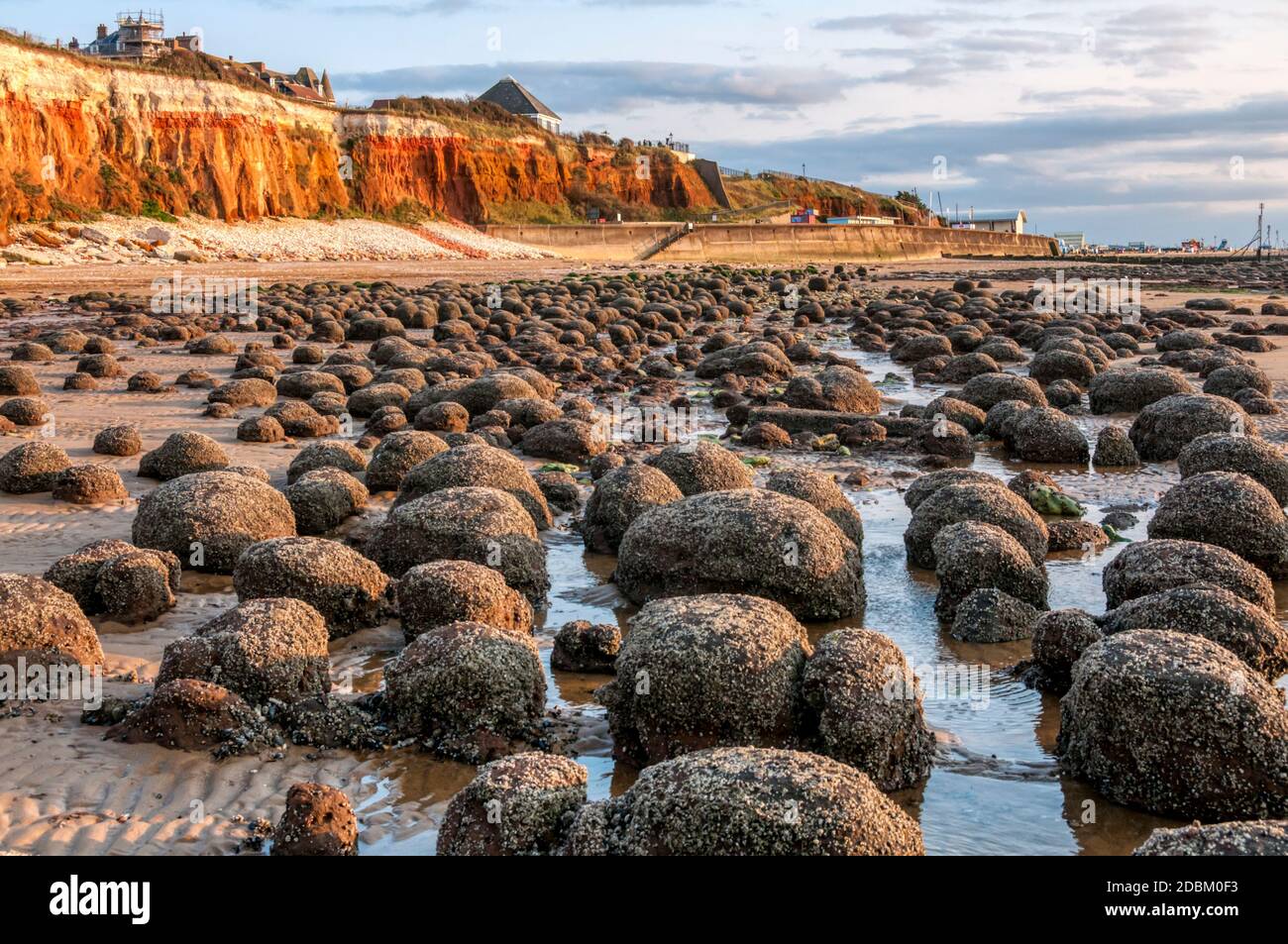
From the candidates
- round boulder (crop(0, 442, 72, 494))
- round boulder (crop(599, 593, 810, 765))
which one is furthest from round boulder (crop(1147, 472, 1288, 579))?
round boulder (crop(0, 442, 72, 494))

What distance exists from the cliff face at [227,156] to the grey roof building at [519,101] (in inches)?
372

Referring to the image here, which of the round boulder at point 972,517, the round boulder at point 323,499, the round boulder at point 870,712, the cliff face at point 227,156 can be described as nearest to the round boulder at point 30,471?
the round boulder at point 323,499

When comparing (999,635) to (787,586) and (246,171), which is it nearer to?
(787,586)

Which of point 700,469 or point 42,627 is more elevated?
point 700,469

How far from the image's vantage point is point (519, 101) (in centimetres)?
9356

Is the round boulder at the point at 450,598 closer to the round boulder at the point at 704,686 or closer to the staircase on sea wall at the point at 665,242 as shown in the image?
the round boulder at the point at 704,686

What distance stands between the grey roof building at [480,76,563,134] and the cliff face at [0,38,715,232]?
944 centimetres

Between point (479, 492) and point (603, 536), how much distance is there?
4.03 feet

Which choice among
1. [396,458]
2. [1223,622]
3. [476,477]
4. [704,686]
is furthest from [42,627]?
[1223,622]

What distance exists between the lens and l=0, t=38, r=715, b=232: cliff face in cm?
4822

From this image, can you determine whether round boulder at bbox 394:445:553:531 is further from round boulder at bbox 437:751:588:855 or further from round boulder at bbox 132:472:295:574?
round boulder at bbox 437:751:588:855

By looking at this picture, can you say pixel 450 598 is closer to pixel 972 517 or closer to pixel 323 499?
pixel 323 499

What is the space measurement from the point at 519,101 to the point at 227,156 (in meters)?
40.2
